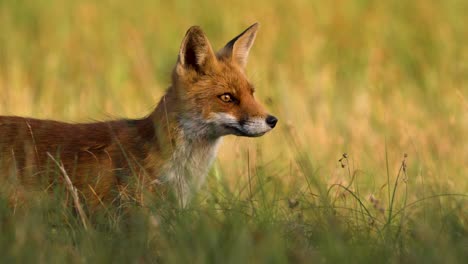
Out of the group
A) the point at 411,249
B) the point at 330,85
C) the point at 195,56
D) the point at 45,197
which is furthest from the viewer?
the point at 330,85

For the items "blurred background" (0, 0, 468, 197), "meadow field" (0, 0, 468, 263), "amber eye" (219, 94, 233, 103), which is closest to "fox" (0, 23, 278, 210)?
"amber eye" (219, 94, 233, 103)

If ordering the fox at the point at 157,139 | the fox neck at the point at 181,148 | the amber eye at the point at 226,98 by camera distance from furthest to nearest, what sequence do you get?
the amber eye at the point at 226,98
the fox neck at the point at 181,148
the fox at the point at 157,139

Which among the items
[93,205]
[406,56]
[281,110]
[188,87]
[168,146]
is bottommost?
[93,205]

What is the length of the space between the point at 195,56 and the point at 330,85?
13.4 feet

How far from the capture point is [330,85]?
941 cm

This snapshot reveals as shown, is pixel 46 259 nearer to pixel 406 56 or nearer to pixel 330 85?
pixel 330 85

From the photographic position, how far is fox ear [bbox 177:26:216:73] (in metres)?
5.39

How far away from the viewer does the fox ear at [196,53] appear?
17.7 ft

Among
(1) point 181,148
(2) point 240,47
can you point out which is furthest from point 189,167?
(2) point 240,47

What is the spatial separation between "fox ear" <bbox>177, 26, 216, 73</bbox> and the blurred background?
221 centimetres

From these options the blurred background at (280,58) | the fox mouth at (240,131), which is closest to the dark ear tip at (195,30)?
the fox mouth at (240,131)

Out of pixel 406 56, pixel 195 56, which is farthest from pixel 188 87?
pixel 406 56

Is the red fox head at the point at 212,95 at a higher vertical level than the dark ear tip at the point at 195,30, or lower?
lower

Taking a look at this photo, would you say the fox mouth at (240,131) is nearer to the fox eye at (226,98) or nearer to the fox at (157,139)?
the fox at (157,139)
